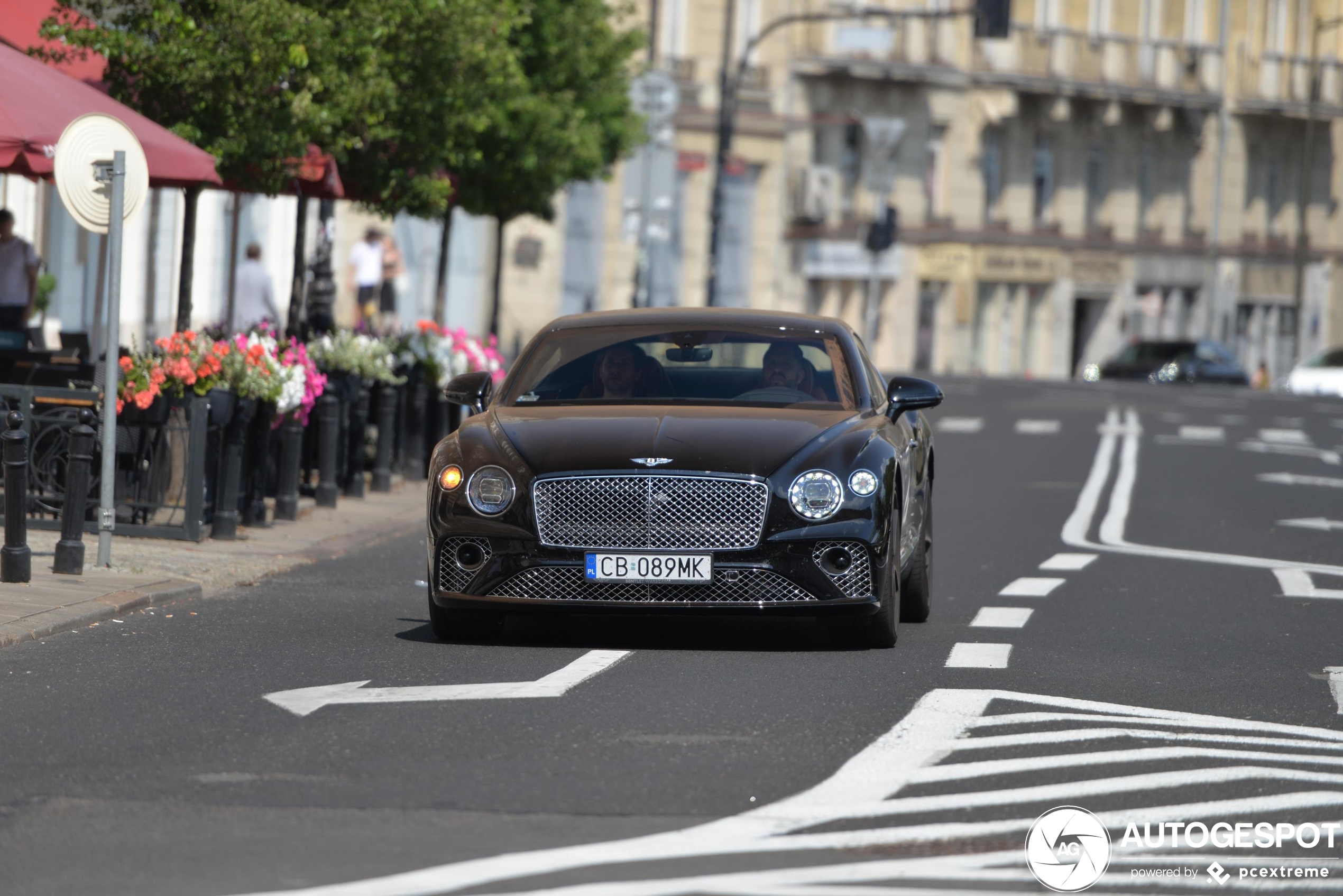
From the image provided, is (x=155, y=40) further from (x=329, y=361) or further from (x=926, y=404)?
(x=926, y=404)

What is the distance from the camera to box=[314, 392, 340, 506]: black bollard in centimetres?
1709

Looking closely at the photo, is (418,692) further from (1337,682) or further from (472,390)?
(1337,682)

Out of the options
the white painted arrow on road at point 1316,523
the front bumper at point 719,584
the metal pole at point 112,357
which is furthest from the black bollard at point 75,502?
the white painted arrow on road at point 1316,523

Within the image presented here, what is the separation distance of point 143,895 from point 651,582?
14.2 ft

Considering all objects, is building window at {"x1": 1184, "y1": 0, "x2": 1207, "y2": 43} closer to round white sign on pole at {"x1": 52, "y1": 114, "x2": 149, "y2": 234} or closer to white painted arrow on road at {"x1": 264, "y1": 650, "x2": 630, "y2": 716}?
round white sign on pole at {"x1": 52, "y1": 114, "x2": 149, "y2": 234}

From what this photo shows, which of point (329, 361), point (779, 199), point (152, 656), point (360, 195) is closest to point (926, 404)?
point (152, 656)

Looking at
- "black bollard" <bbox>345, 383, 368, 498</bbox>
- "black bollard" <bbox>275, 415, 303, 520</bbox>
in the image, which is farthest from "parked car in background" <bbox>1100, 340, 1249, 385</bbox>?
"black bollard" <bbox>275, 415, 303, 520</bbox>

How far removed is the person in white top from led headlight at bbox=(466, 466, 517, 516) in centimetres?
2125

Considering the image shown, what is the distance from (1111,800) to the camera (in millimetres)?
6750

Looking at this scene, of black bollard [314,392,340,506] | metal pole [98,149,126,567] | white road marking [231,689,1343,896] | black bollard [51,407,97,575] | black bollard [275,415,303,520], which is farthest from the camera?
black bollard [314,392,340,506]

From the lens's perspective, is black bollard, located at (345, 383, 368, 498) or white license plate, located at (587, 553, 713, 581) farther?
black bollard, located at (345, 383, 368, 498)

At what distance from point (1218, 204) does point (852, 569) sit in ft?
209

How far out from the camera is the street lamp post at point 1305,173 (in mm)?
69875

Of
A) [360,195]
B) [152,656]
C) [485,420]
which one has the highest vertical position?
[360,195]
